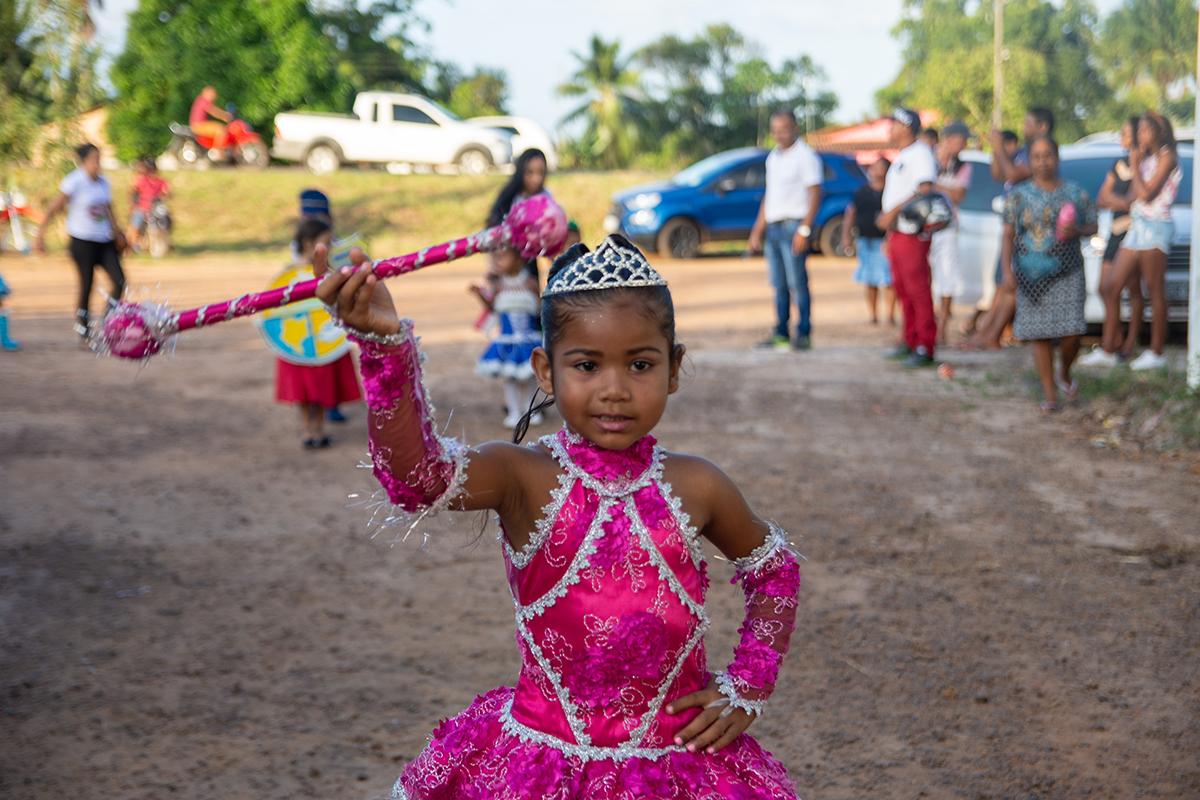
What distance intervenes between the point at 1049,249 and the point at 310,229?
4.91m

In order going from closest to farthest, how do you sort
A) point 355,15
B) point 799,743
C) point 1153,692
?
point 799,743, point 1153,692, point 355,15

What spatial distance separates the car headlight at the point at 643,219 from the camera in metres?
21.2

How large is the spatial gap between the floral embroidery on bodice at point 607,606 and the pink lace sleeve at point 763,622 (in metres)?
0.12

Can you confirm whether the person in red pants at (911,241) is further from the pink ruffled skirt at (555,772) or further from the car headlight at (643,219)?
the car headlight at (643,219)

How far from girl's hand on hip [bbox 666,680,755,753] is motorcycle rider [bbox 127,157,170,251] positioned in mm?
21188

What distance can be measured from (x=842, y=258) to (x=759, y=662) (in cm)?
2068

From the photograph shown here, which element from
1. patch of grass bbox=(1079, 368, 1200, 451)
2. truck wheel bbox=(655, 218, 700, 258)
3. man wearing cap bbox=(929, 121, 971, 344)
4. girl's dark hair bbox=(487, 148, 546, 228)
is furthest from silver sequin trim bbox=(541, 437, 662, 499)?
truck wheel bbox=(655, 218, 700, 258)

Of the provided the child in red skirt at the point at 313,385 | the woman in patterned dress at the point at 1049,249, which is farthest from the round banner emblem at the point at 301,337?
the woman in patterned dress at the point at 1049,249

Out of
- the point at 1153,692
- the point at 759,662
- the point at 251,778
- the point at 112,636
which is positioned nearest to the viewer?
the point at 759,662

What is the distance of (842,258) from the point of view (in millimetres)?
22469

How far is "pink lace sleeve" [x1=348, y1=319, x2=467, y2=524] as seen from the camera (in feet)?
6.88

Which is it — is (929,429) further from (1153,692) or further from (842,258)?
(842,258)

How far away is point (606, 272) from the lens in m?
2.27

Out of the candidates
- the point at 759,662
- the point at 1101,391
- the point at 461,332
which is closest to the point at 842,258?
the point at 461,332
